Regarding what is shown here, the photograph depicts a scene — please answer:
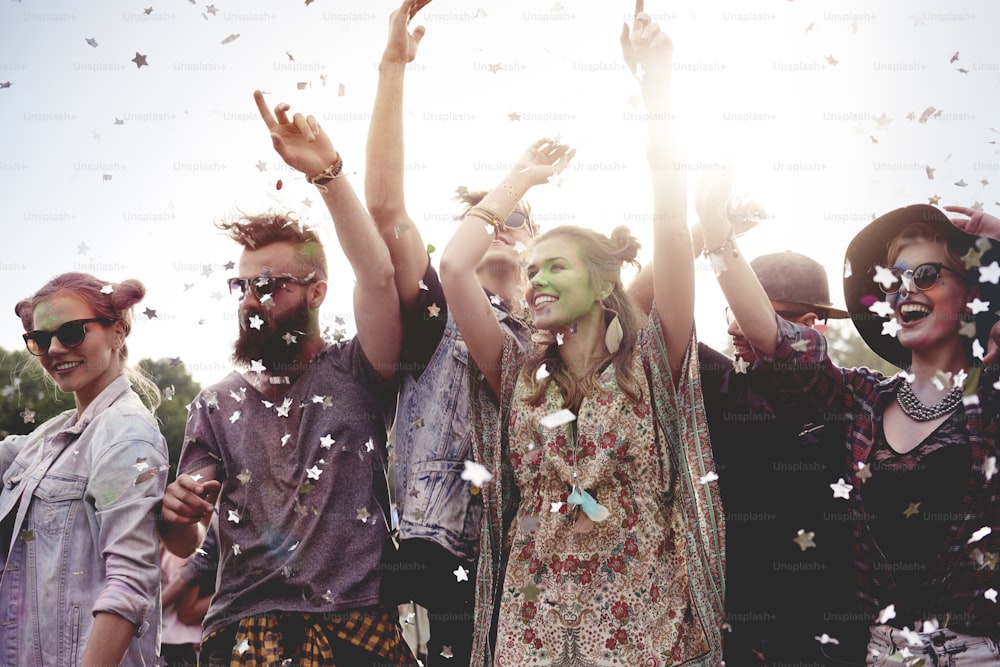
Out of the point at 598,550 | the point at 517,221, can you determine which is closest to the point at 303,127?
the point at 517,221

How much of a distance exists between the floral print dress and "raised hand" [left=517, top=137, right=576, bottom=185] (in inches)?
32.0

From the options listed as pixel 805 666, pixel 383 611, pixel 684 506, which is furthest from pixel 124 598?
pixel 805 666

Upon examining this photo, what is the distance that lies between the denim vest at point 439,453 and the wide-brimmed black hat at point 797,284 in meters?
1.12

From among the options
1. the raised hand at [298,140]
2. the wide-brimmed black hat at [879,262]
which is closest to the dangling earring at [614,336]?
the wide-brimmed black hat at [879,262]

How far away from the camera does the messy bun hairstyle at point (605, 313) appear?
3.41 m

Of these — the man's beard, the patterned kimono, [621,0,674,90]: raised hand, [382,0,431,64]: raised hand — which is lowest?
the patterned kimono

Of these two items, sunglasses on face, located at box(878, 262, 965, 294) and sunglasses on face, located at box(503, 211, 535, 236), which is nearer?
sunglasses on face, located at box(878, 262, 965, 294)

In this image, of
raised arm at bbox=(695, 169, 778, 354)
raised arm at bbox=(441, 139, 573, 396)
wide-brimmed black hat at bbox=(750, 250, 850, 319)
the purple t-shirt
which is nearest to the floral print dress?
raised arm at bbox=(441, 139, 573, 396)

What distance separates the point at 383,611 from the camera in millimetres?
3500

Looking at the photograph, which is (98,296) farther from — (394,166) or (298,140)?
(394,166)

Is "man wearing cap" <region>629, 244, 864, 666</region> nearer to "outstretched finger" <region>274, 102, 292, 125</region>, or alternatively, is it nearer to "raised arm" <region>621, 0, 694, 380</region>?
"raised arm" <region>621, 0, 694, 380</region>

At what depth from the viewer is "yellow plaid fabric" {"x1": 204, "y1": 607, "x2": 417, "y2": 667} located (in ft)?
11.2

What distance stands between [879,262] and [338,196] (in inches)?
81.7

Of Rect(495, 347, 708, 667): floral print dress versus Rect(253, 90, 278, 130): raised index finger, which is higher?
Rect(253, 90, 278, 130): raised index finger
